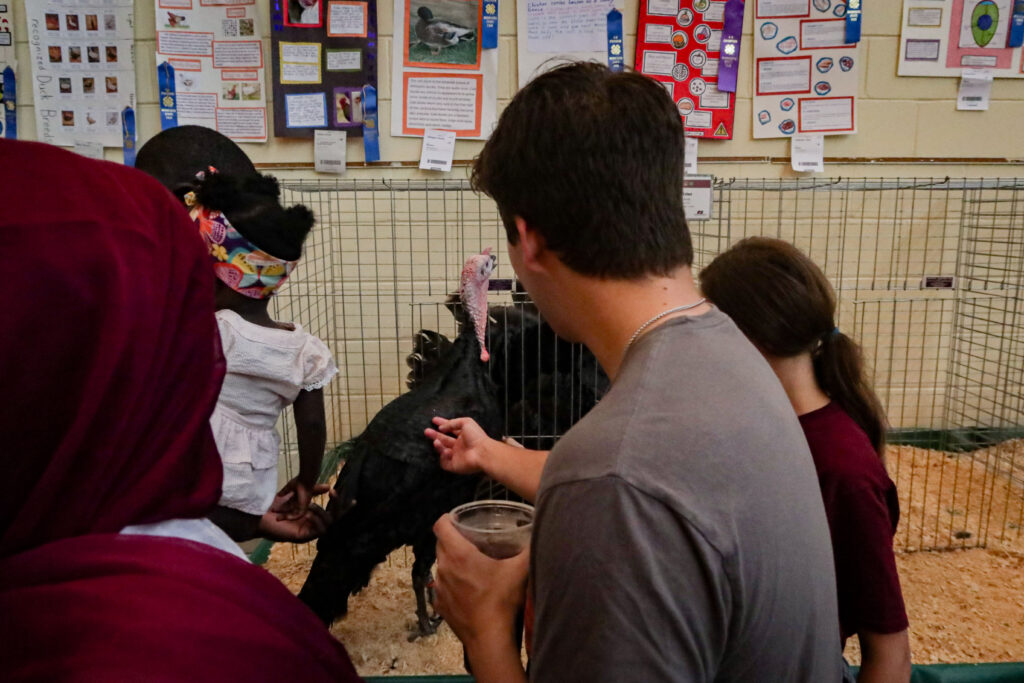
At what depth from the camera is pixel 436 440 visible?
4.45 feet

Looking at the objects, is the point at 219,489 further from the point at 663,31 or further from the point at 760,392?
the point at 663,31

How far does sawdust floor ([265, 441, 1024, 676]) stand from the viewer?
2002 mm

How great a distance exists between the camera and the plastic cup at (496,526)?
0.86 metres

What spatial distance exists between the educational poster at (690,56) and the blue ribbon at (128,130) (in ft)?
7.76

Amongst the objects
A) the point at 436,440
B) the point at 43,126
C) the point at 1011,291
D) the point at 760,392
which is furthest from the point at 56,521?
the point at 1011,291

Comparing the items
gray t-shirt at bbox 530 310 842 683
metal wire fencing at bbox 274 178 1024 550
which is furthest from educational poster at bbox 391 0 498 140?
gray t-shirt at bbox 530 310 842 683

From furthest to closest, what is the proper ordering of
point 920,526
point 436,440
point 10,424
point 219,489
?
point 920,526 < point 436,440 < point 219,489 < point 10,424

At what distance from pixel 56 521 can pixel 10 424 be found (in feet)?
0.29

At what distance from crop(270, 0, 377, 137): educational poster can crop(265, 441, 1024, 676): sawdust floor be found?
191cm

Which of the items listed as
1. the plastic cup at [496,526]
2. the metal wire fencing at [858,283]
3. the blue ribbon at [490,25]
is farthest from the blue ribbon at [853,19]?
the plastic cup at [496,526]

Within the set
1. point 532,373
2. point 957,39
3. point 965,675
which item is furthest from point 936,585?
point 957,39

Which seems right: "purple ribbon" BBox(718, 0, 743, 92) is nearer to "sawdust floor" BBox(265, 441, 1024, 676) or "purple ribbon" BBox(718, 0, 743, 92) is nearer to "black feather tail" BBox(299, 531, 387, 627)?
"sawdust floor" BBox(265, 441, 1024, 676)

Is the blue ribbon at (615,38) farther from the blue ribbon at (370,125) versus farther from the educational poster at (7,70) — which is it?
the educational poster at (7,70)

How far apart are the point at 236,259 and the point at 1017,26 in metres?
3.65
